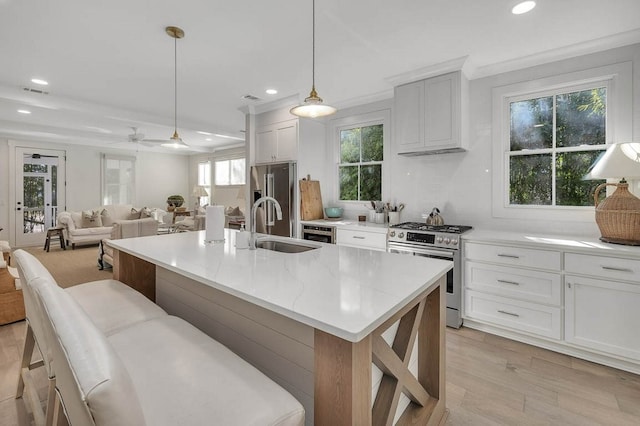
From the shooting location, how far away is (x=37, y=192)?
7.31 m

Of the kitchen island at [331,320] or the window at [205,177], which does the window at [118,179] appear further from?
the kitchen island at [331,320]

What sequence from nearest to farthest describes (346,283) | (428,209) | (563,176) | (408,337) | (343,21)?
(346,283) → (408,337) → (343,21) → (563,176) → (428,209)

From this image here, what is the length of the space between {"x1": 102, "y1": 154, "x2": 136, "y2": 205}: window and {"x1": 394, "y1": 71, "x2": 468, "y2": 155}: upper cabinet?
8.29m

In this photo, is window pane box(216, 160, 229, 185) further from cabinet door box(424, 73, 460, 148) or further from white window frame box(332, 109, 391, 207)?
cabinet door box(424, 73, 460, 148)

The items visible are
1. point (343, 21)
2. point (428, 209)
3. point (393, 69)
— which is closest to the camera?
point (343, 21)

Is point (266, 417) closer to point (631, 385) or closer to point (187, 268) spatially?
point (187, 268)

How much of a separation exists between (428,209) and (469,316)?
1294 millimetres

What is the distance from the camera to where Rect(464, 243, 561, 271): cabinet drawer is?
7.98ft

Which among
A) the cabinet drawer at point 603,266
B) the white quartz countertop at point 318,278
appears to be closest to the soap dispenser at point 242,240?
the white quartz countertop at point 318,278

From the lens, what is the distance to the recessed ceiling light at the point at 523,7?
82.5 inches

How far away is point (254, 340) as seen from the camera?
149cm

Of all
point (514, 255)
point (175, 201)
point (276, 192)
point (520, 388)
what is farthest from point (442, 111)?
point (175, 201)

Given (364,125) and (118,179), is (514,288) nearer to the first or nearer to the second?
(364,125)

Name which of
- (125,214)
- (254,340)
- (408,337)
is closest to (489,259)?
(408,337)
